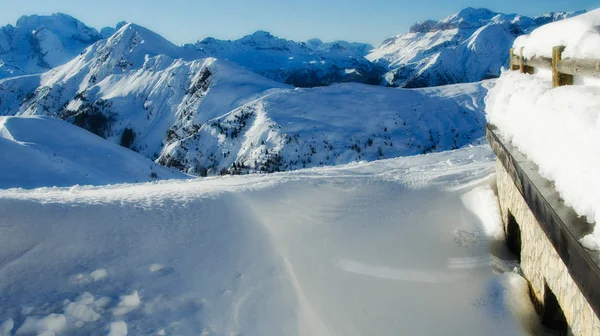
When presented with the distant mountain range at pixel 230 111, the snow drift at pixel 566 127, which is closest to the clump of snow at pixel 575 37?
the snow drift at pixel 566 127

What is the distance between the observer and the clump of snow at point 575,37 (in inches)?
125

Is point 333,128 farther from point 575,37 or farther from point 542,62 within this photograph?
point 575,37

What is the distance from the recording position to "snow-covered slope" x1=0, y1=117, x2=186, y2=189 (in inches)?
614

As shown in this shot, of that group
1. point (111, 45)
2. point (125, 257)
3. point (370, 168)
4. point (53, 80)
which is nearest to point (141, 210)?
point (125, 257)

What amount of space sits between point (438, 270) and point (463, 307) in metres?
0.69

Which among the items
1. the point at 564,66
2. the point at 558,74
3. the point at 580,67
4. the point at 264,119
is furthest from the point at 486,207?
the point at 264,119

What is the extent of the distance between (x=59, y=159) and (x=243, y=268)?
54.9 ft

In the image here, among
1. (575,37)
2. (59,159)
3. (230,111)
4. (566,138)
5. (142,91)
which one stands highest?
(575,37)

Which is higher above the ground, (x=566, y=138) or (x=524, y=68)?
(x=524, y=68)

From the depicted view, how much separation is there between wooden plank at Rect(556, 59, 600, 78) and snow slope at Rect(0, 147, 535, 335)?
226 cm

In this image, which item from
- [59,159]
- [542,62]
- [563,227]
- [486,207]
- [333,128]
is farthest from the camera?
[333,128]

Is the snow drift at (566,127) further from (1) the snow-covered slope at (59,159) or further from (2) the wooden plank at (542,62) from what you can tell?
(1) the snow-covered slope at (59,159)

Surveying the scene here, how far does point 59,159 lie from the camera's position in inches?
711

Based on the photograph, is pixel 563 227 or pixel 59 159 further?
pixel 59 159
